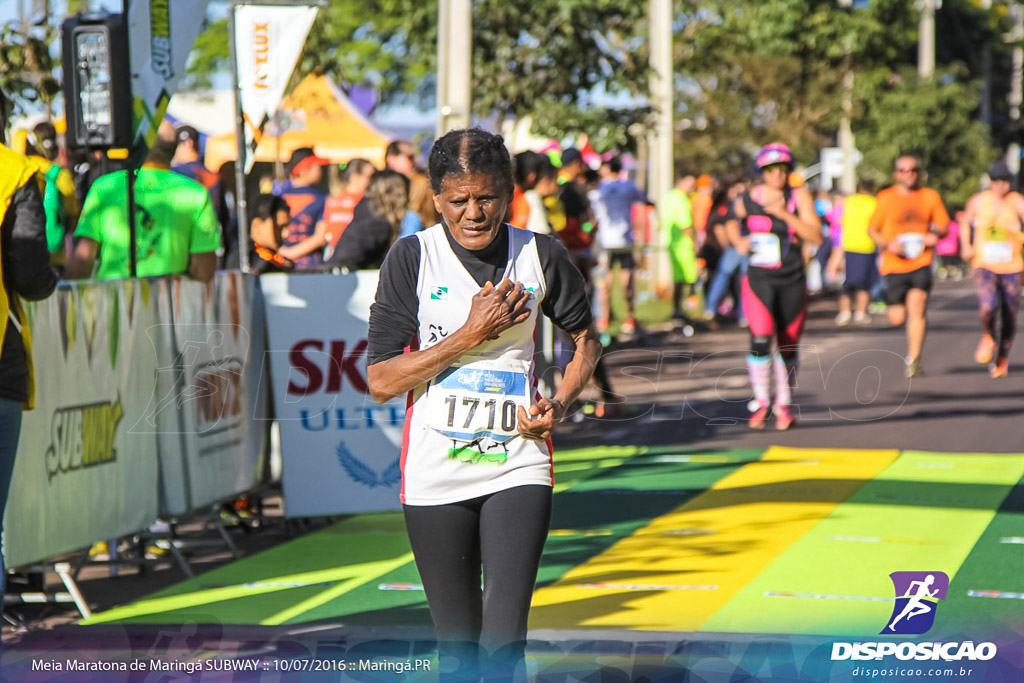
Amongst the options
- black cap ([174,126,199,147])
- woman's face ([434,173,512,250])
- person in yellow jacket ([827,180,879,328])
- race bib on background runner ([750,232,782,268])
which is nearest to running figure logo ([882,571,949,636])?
woman's face ([434,173,512,250])

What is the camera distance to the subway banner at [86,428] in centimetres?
662

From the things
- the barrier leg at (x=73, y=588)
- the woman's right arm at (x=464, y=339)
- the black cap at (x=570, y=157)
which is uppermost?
the black cap at (x=570, y=157)

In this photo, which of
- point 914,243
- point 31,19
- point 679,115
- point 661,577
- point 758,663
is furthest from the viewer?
point 679,115

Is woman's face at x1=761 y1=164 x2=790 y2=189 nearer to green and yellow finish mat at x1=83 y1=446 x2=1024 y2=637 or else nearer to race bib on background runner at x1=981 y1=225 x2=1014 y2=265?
green and yellow finish mat at x1=83 y1=446 x2=1024 y2=637

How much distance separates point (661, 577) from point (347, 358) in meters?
2.27

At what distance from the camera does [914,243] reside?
1495 cm

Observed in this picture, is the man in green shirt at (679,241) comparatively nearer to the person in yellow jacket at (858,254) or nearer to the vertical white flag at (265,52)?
the person in yellow jacket at (858,254)

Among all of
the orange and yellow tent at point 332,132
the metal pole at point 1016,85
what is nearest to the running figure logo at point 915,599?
the orange and yellow tent at point 332,132

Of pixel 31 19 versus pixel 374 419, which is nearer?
pixel 374 419

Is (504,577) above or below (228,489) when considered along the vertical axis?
above

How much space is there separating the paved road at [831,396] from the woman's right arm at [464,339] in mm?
7875

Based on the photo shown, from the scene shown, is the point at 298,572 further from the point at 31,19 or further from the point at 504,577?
the point at 31,19

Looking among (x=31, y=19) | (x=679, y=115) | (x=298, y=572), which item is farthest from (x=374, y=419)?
(x=679, y=115)

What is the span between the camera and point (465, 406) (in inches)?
169
